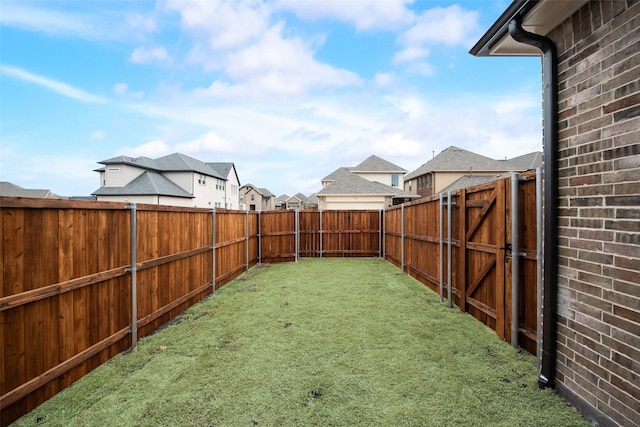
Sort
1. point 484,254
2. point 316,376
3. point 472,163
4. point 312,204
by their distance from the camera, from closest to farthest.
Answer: point 316,376, point 484,254, point 472,163, point 312,204

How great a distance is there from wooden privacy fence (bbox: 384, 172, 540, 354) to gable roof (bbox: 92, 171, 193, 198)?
28.5 m

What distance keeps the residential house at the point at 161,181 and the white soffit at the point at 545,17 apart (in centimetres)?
3039

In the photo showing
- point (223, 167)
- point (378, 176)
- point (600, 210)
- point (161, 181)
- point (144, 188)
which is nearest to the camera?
point (600, 210)

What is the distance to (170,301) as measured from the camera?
4707 millimetres

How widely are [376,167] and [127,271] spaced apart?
3081cm

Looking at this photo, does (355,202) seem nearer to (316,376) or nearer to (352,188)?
(352,188)

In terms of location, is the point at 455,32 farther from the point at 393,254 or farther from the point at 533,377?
the point at 533,377

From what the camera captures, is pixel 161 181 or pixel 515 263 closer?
pixel 515 263

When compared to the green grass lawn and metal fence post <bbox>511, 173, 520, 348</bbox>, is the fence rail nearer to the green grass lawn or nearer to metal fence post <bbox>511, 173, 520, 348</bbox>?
metal fence post <bbox>511, 173, 520, 348</bbox>

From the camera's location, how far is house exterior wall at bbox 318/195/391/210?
22.0 m

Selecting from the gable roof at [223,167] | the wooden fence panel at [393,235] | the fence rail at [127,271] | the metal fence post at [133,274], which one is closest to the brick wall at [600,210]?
the fence rail at [127,271]

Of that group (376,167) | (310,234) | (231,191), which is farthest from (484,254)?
(231,191)

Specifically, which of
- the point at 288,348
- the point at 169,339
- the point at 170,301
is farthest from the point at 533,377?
the point at 170,301

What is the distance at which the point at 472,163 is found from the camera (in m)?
28.5
